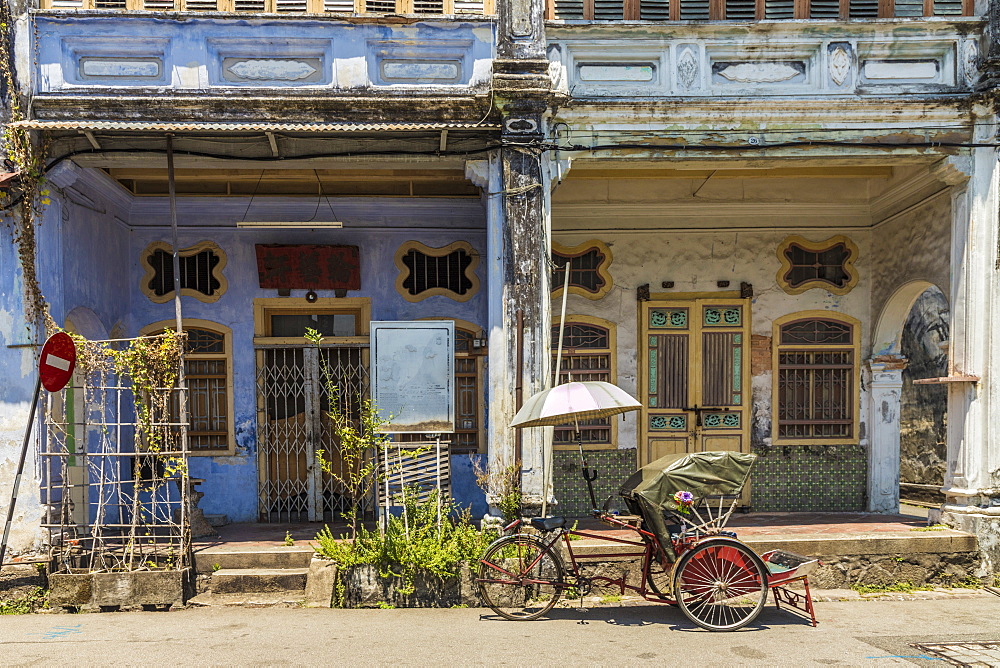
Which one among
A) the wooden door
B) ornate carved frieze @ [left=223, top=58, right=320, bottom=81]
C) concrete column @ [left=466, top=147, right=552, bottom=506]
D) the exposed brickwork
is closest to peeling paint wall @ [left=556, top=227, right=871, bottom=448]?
the exposed brickwork

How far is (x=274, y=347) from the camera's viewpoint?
9.08 meters

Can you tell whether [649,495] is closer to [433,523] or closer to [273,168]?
[433,523]

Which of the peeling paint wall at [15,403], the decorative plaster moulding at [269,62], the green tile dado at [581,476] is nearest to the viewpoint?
the peeling paint wall at [15,403]

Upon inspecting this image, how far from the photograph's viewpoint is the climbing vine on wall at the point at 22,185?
6.69 metres

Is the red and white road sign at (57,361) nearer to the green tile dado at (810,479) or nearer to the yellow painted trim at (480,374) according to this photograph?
the yellow painted trim at (480,374)

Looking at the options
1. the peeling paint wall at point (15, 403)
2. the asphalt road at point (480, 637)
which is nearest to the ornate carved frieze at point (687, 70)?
the asphalt road at point (480, 637)

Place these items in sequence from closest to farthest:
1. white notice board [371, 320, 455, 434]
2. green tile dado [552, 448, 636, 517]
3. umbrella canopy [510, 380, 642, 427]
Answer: umbrella canopy [510, 380, 642, 427]
white notice board [371, 320, 455, 434]
green tile dado [552, 448, 636, 517]

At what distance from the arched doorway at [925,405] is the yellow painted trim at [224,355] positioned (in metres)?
10.4

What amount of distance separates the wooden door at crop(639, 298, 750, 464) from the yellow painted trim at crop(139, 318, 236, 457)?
5.14 metres

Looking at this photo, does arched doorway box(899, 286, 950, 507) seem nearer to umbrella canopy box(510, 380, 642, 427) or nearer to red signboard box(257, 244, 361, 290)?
umbrella canopy box(510, 380, 642, 427)

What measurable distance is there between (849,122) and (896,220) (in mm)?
2248

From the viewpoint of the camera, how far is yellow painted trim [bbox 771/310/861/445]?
30.5 feet

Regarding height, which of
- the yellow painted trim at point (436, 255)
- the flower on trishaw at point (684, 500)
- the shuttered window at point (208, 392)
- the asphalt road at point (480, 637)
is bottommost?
the asphalt road at point (480, 637)

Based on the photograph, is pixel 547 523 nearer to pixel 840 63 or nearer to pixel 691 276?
pixel 691 276
